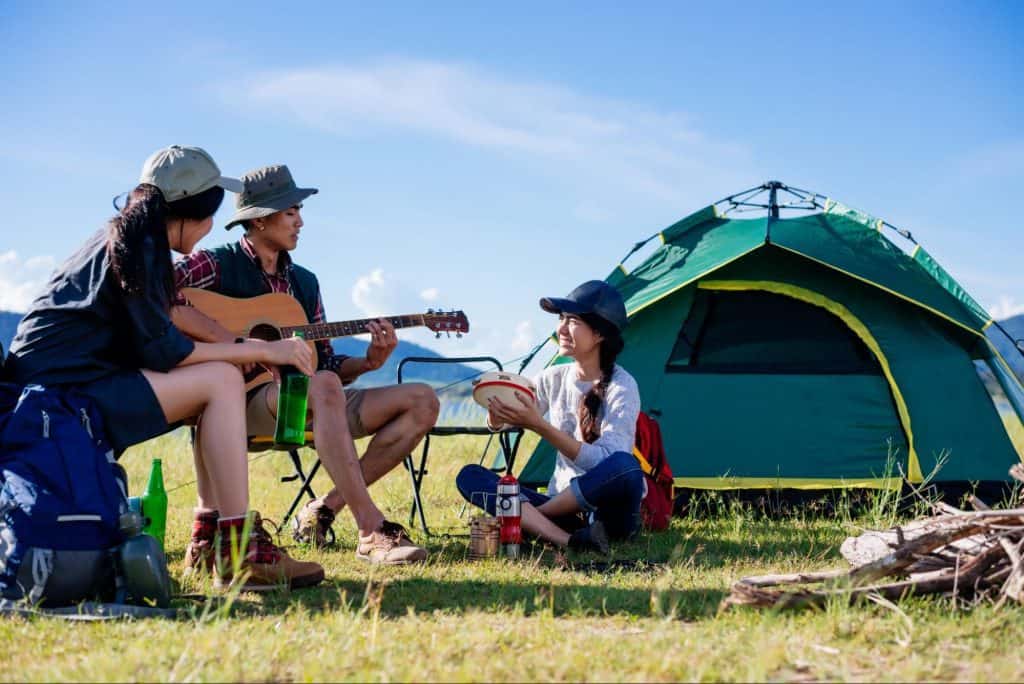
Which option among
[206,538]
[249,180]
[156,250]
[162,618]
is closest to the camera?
[162,618]

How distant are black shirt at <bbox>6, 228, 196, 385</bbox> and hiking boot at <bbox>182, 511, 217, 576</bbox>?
0.64 meters

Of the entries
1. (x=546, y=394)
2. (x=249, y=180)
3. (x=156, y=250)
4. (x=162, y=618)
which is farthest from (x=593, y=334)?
(x=162, y=618)

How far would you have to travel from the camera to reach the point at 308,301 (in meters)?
4.65

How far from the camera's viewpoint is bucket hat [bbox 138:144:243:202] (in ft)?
11.0

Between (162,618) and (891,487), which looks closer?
(162,618)

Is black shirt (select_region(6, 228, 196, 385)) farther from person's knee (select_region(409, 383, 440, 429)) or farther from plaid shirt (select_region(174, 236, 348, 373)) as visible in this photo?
person's knee (select_region(409, 383, 440, 429))

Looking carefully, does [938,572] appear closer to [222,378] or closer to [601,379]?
[601,379]

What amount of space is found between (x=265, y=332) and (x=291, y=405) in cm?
56

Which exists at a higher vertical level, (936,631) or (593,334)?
(593,334)

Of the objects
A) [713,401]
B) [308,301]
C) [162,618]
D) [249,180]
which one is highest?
[249,180]

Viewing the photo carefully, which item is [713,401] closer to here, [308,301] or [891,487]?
[891,487]

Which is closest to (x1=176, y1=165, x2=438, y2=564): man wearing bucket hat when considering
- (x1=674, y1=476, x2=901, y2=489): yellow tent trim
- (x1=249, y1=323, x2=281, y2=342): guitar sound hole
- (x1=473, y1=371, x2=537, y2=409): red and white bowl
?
(x1=249, y1=323, x2=281, y2=342): guitar sound hole

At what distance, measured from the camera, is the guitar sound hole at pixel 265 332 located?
4.40 m

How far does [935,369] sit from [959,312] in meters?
0.33
